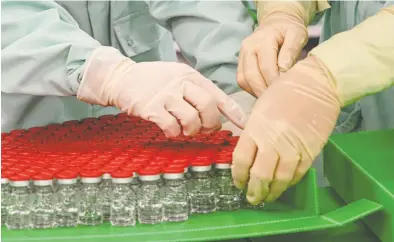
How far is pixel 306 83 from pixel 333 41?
14 centimetres

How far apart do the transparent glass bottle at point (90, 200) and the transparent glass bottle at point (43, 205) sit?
0.07 metres

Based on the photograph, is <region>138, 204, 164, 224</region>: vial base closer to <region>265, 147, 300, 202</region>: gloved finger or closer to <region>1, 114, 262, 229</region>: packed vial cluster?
<region>1, 114, 262, 229</region>: packed vial cluster

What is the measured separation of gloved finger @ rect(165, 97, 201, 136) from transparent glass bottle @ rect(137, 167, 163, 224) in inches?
8.2

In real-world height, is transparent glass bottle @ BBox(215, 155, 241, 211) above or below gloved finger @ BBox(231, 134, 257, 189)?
below

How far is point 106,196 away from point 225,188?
0.30 meters

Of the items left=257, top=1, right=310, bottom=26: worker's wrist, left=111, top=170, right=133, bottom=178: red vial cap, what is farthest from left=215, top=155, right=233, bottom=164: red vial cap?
left=257, top=1, right=310, bottom=26: worker's wrist

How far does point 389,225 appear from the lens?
1274 mm

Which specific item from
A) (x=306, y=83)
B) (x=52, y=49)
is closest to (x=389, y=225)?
(x=306, y=83)

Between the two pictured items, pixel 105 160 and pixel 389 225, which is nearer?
pixel 389 225

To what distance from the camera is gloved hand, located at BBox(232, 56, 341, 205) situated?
52.1 inches

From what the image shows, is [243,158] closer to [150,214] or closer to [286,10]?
[150,214]

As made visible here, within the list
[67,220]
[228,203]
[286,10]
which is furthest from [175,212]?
[286,10]

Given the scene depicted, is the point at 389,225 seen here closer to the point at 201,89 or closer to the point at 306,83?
the point at 306,83

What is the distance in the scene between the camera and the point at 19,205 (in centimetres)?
133
